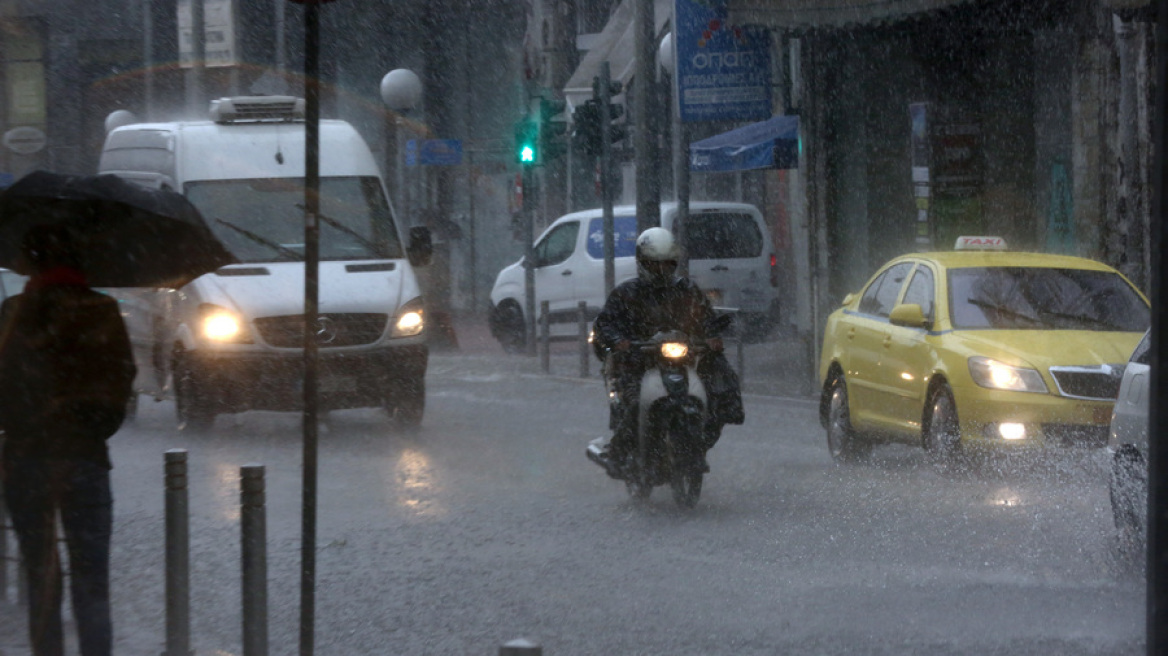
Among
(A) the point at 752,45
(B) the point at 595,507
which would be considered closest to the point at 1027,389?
(B) the point at 595,507

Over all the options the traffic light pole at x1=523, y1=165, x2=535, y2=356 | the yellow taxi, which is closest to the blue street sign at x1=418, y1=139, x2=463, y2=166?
the traffic light pole at x1=523, y1=165, x2=535, y2=356

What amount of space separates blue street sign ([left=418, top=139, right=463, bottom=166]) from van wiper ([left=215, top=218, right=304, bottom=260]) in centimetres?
1356

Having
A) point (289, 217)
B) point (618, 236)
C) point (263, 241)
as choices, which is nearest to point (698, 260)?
point (618, 236)

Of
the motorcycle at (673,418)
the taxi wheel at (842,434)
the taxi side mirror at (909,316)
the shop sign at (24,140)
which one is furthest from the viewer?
the shop sign at (24,140)

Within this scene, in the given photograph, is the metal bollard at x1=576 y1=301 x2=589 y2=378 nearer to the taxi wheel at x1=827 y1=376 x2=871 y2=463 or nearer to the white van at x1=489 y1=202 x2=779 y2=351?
the white van at x1=489 y1=202 x2=779 y2=351

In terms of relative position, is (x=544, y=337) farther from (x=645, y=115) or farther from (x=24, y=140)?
(x=24, y=140)

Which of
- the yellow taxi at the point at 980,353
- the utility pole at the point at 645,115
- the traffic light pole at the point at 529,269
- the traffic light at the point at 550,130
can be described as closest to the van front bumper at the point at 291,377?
the yellow taxi at the point at 980,353

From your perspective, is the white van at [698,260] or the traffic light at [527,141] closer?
the white van at [698,260]

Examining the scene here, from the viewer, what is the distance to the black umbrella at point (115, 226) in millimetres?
5555

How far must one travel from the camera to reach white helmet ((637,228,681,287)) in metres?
9.88

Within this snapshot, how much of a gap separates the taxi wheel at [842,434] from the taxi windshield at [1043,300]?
4.24ft

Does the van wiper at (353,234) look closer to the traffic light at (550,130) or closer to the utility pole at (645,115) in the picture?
the utility pole at (645,115)

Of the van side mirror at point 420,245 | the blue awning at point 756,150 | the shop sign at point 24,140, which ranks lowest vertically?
the van side mirror at point 420,245

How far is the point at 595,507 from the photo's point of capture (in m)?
10.1
